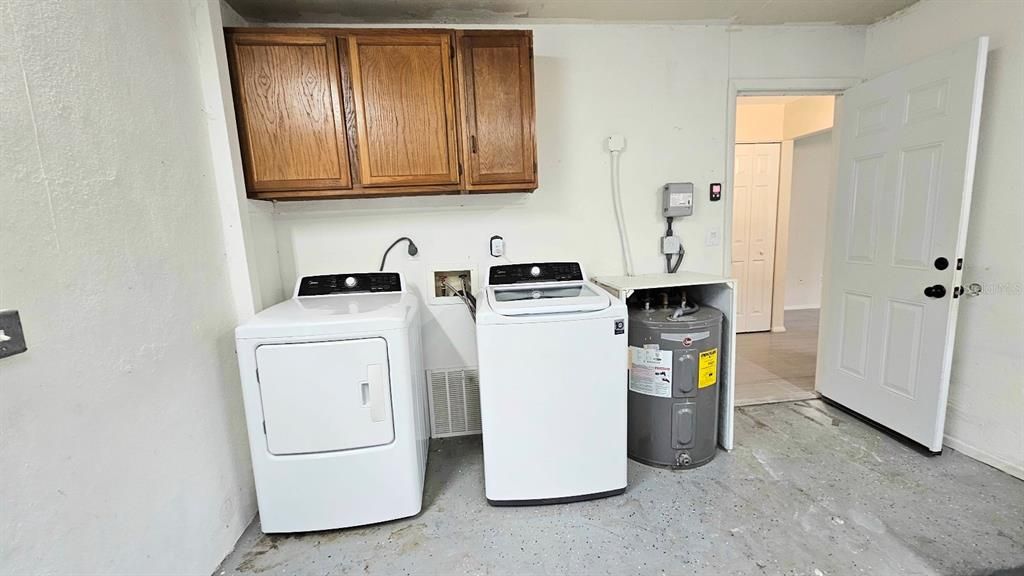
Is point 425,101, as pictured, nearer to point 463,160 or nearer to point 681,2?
point 463,160

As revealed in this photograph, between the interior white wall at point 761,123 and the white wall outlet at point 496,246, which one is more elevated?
the interior white wall at point 761,123

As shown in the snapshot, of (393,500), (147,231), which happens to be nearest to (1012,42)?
(393,500)

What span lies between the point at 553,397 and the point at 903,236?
2073 mm

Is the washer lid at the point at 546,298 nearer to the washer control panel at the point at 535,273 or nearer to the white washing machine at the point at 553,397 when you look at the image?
the white washing machine at the point at 553,397

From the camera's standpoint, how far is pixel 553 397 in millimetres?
1695

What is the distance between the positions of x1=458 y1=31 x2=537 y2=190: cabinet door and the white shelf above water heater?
2.42 ft

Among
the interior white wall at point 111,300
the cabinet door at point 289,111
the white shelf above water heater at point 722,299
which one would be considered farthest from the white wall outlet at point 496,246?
the interior white wall at point 111,300

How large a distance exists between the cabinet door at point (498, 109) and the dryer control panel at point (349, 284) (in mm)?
678

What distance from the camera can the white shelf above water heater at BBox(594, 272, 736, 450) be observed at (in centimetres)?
202

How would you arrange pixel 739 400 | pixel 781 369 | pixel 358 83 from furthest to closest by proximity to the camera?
pixel 781 369 → pixel 739 400 → pixel 358 83

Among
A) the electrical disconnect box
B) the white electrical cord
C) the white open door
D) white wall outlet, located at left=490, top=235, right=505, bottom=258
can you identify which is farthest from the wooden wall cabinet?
the white open door

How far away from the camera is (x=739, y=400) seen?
8.82ft

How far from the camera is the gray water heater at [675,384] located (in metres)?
1.91

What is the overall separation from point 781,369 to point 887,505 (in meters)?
1.63
